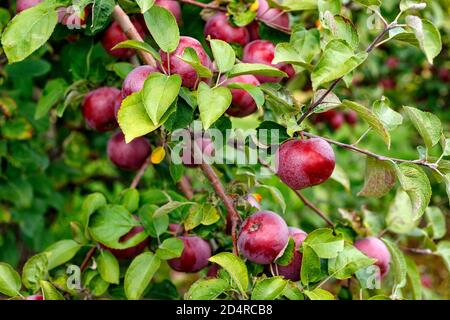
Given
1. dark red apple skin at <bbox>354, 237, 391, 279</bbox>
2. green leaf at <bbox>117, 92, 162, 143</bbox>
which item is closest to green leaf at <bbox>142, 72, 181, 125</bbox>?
green leaf at <bbox>117, 92, 162, 143</bbox>

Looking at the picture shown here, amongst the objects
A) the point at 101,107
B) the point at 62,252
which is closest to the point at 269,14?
the point at 101,107

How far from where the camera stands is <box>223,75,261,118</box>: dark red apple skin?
92 centimetres

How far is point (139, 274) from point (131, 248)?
10cm

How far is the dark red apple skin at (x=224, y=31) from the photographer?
1.05 metres

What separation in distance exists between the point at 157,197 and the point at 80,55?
0.29m

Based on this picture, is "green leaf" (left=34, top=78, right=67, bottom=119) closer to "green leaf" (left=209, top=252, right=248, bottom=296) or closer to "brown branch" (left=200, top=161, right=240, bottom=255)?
"brown branch" (left=200, top=161, right=240, bottom=255)

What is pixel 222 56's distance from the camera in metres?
0.83

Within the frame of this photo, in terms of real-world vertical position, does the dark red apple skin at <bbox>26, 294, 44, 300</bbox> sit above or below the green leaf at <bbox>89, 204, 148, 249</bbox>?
below

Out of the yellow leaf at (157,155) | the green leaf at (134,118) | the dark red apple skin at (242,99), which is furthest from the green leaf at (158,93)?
the yellow leaf at (157,155)

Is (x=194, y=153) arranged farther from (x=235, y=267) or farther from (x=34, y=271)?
(x=34, y=271)

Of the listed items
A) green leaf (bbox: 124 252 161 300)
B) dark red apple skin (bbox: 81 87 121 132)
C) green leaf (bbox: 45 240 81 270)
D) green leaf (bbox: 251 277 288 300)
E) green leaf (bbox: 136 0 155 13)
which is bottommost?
green leaf (bbox: 45 240 81 270)

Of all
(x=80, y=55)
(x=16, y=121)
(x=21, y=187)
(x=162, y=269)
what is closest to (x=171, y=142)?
(x=80, y=55)

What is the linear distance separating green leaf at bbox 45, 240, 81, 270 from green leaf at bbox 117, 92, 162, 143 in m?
0.35

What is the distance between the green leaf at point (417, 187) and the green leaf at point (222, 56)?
276mm
